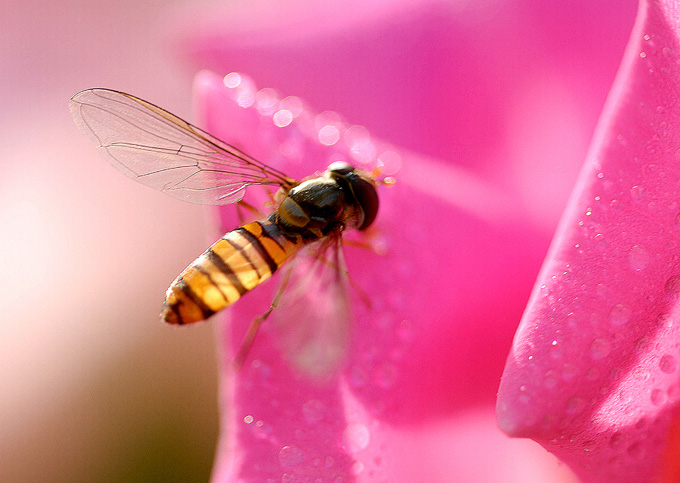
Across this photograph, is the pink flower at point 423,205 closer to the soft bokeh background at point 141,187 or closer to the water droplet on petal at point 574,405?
the soft bokeh background at point 141,187

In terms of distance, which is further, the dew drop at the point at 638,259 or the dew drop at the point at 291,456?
the dew drop at the point at 291,456

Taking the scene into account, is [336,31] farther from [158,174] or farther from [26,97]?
[26,97]

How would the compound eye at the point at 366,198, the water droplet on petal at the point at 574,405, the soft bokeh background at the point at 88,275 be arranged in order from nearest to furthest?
the water droplet on petal at the point at 574,405, the compound eye at the point at 366,198, the soft bokeh background at the point at 88,275

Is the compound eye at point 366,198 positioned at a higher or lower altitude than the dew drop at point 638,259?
higher

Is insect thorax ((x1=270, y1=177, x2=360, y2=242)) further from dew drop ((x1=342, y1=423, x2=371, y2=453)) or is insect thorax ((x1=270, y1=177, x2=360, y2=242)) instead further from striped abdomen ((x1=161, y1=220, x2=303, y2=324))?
dew drop ((x1=342, y1=423, x2=371, y2=453))

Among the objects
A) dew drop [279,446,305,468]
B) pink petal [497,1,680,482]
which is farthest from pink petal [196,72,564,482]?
pink petal [497,1,680,482]

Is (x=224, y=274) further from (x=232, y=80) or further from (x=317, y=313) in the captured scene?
(x=232, y=80)

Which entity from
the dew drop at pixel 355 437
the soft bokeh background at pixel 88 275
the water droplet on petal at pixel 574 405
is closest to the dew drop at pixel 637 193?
the water droplet on petal at pixel 574 405

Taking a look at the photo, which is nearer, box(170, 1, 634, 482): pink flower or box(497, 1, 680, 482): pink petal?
box(497, 1, 680, 482): pink petal
